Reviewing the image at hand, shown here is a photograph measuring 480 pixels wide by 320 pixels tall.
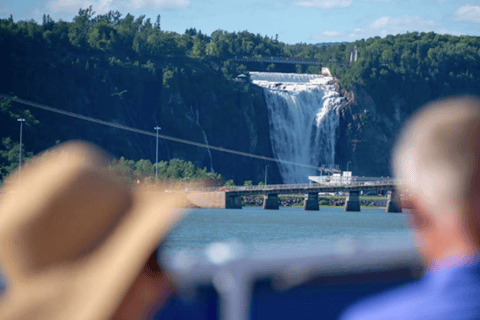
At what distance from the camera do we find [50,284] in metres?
2.02

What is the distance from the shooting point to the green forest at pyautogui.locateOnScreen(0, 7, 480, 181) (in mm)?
101188

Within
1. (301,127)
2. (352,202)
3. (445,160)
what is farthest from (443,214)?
(301,127)

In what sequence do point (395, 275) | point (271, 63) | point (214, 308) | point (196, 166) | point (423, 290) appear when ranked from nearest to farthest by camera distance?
point (423, 290) → point (214, 308) → point (395, 275) → point (196, 166) → point (271, 63)

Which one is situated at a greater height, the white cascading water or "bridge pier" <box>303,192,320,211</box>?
the white cascading water

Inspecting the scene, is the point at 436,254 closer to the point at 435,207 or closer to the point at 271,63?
the point at 435,207

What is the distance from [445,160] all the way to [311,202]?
8898 cm

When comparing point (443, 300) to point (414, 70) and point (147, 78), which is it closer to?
point (147, 78)

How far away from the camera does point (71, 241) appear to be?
6.60 feet

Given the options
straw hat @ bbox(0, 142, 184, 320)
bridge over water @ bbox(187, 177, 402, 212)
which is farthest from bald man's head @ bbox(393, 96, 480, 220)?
bridge over water @ bbox(187, 177, 402, 212)

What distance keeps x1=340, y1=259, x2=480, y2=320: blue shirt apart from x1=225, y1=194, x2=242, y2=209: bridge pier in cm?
8335

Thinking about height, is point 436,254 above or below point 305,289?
above

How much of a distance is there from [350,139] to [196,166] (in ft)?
67.6

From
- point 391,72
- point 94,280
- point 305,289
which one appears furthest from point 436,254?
point 391,72

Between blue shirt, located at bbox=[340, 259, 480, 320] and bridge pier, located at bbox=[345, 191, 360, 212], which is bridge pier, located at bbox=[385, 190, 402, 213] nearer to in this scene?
bridge pier, located at bbox=[345, 191, 360, 212]
